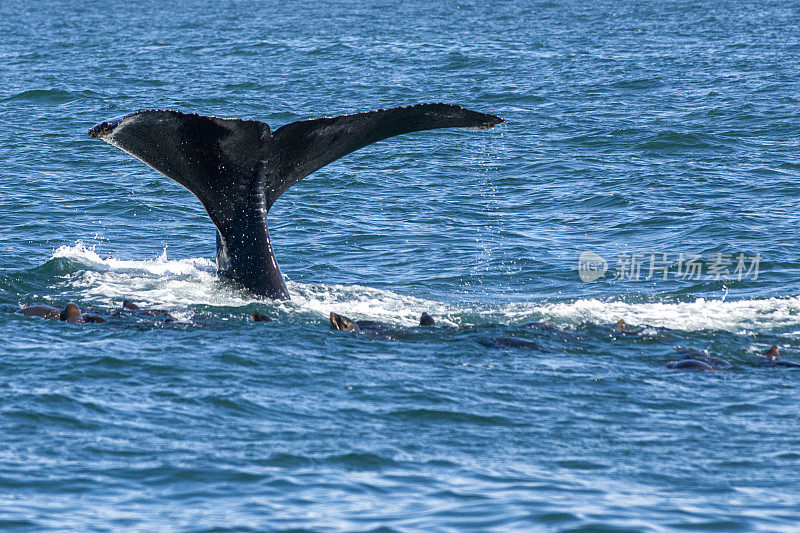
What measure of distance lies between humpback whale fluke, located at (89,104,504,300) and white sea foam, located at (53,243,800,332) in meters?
0.66

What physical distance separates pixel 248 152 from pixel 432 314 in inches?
116

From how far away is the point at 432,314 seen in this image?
11961 mm

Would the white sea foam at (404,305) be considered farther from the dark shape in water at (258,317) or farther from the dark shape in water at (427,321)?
the dark shape in water at (258,317)

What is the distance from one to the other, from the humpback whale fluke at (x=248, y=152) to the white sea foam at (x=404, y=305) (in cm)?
66

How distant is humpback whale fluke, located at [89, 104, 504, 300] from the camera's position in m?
9.72

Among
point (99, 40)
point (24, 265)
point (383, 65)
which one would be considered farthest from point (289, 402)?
point (99, 40)

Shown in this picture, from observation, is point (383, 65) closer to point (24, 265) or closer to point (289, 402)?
point (24, 265)

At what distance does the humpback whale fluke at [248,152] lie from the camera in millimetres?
9719

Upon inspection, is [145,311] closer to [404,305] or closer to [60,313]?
[60,313]

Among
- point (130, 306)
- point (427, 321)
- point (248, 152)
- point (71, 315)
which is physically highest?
point (248, 152)

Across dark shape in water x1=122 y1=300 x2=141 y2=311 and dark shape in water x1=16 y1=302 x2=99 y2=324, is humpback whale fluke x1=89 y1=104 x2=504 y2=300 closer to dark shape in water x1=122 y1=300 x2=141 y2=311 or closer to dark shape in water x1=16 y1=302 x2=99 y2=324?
dark shape in water x1=122 y1=300 x2=141 y2=311

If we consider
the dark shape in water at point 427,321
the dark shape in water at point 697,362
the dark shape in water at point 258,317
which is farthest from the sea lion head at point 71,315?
the dark shape in water at point 697,362

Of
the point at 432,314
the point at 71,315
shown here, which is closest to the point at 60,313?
the point at 71,315

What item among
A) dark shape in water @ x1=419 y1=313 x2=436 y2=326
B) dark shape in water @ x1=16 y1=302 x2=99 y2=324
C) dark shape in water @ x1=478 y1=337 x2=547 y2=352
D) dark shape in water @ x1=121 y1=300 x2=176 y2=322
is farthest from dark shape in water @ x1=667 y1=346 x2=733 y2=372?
dark shape in water @ x1=16 y1=302 x2=99 y2=324
